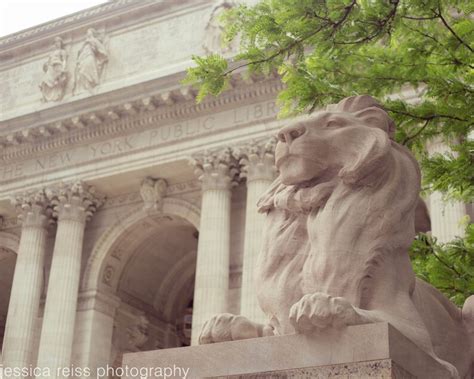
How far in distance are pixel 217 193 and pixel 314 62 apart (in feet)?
41.8

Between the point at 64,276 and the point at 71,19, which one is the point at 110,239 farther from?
the point at 71,19

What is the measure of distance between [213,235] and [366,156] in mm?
16222

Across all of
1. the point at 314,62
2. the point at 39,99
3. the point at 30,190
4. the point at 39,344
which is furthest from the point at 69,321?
the point at 314,62

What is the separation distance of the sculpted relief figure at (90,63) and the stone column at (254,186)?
21.1ft

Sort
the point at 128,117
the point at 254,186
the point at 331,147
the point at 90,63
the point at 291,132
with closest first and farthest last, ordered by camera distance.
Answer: the point at 331,147 → the point at 291,132 → the point at 254,186 → the point at 128,117 → the point at 90,63

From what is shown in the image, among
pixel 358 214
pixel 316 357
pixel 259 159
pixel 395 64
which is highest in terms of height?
pixel 259 159

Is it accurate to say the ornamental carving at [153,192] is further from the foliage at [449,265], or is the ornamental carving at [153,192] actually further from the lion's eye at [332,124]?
the lion's eye at [332,124]

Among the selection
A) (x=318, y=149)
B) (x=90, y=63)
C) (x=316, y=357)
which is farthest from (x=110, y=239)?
(x=316, y=357)

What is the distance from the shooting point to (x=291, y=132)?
15.6ft

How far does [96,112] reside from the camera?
22594mm

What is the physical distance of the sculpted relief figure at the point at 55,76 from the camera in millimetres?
25266

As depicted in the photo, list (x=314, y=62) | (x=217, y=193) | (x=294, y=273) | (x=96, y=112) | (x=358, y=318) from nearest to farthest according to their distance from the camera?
(x=358, y=318) → (x=294, y=273) → (x=314, y=62) → (x=217, y=193) → (x=96, y=112)

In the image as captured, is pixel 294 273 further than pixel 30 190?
No

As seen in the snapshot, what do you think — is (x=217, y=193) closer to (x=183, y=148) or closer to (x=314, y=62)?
(x=183, y=148)
